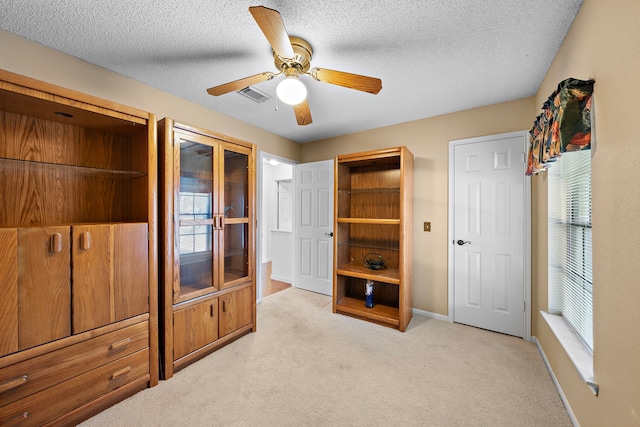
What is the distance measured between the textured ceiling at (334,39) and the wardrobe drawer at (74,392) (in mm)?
2219

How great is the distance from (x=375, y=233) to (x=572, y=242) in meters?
1.93

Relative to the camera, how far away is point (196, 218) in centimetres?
215

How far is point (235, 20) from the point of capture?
1.55 metres

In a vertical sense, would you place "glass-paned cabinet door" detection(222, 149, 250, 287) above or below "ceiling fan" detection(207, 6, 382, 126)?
below

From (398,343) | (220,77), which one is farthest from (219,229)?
(398,343)

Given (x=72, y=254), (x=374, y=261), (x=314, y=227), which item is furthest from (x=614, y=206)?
(x=314, y=227)

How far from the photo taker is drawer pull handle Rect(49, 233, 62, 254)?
1428 millimetres

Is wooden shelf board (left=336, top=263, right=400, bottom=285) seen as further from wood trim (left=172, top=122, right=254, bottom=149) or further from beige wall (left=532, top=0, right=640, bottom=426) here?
wood trim (left=172, top=122, right=254, bottom=149)

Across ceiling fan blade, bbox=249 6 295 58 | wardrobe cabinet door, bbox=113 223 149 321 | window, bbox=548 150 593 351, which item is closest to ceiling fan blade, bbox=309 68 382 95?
ceiling fan blade, bbox=249 6 295 58

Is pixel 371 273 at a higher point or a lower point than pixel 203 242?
lower

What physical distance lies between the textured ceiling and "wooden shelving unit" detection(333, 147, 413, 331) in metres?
0.93

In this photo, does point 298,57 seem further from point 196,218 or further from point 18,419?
point 18,419

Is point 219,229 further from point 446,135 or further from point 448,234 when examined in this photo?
point 446,135

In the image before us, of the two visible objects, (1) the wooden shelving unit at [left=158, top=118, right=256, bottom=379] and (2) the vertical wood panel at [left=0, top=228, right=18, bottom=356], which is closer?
(2) the vertical wood panel at [left=0, top=228, right=18, bottom=356]
